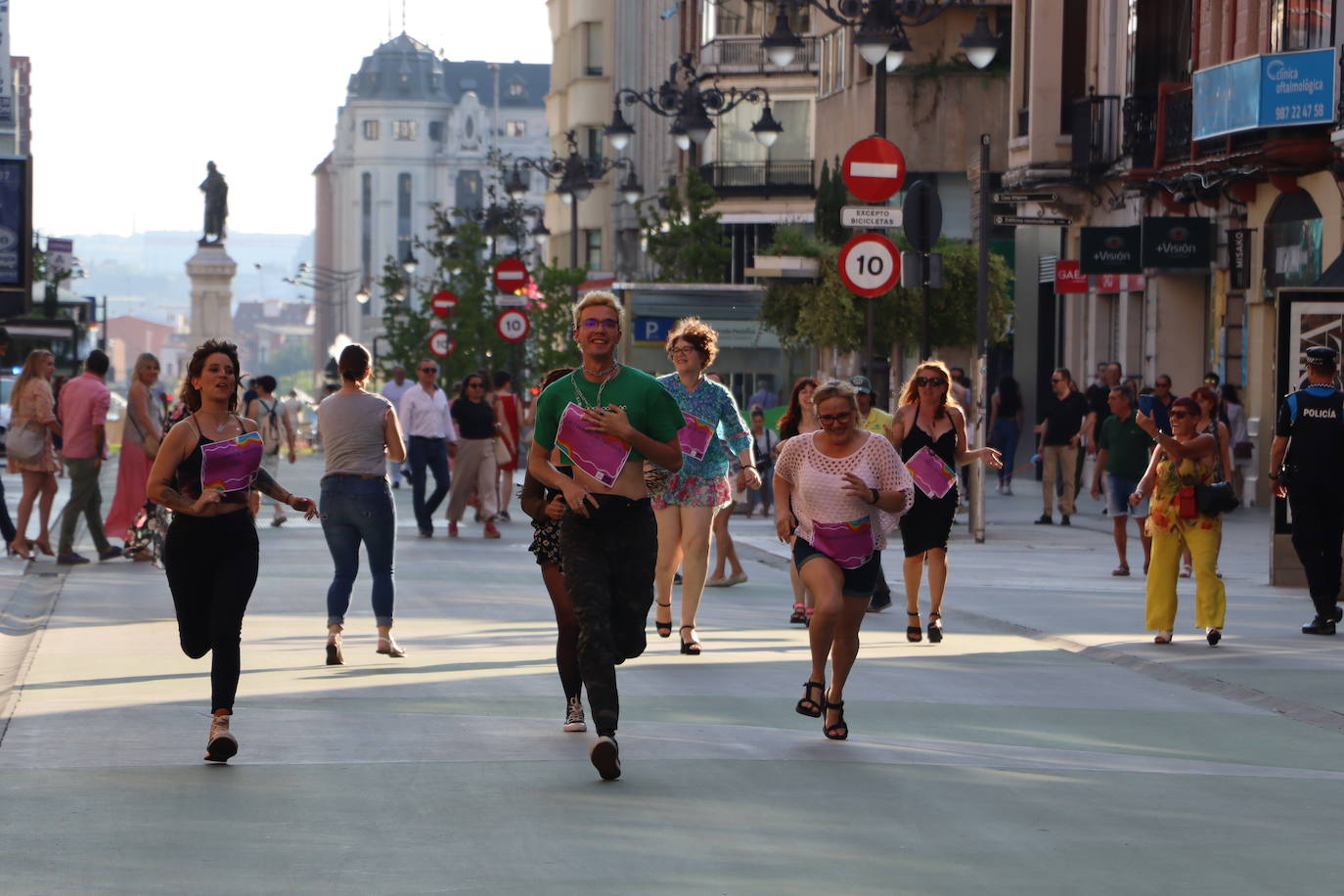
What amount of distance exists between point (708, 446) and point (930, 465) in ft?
4.29

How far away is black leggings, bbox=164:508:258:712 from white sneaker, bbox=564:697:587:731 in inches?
56.9

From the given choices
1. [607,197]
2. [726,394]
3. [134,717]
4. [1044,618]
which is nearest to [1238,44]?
[1044,618]

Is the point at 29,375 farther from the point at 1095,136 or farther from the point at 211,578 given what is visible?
the point at 1095,136

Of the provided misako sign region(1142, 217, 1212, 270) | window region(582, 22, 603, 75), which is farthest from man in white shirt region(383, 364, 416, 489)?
window region(582, 22, 603, 75)

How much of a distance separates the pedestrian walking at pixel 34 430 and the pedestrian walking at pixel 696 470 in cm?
807

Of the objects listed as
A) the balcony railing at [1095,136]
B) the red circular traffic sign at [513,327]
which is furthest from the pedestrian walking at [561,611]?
the red circular traffic sign at [513,327]

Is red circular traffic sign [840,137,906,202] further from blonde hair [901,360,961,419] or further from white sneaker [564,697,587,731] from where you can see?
white sneaker [564,697,587,731]

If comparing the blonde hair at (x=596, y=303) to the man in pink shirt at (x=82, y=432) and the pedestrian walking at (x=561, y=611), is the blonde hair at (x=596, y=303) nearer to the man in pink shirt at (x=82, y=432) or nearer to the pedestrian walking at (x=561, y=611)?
the pedestrian walking at (x=561, y=611)

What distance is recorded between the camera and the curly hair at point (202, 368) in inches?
392

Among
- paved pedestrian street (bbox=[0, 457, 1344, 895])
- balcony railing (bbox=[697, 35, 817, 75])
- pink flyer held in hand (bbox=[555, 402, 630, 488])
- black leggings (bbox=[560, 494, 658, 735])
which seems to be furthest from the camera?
balcony railing (bbox=[697, 35, 817, 75])

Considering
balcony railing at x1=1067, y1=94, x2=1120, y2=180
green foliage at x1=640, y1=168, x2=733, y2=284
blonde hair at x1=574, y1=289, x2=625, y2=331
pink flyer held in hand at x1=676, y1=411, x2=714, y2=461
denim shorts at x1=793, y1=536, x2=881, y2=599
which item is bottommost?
denim shorts at x1=793, y1=536, x2=881, y2=599

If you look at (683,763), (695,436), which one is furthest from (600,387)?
(695,436)

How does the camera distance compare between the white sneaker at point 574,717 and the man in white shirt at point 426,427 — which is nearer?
the white sneaker at point 574,717

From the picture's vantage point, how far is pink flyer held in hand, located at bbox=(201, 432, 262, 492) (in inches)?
382
